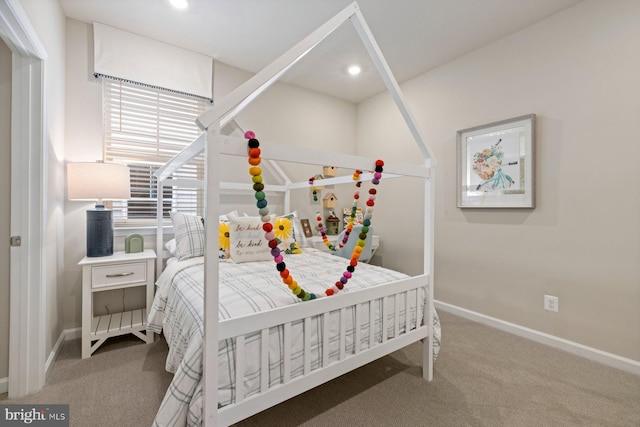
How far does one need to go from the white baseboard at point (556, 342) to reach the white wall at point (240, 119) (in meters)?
1.99

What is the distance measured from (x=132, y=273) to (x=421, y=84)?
3.38 metres

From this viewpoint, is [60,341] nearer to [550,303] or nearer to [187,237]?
[187,237]

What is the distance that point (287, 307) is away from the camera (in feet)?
3.98

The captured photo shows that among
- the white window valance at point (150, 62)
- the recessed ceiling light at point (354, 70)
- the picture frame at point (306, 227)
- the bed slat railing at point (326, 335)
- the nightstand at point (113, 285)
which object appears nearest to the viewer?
the bed slat railing at point (326, 335)

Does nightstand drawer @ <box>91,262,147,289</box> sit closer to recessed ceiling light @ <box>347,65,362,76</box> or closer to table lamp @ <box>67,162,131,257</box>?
table lamp @ <box>67,162,131,257</box>

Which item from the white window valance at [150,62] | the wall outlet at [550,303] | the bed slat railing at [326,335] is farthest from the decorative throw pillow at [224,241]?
the wall outlet at [550,303]

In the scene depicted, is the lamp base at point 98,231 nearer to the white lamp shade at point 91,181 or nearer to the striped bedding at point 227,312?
the white lamp shade at point 91,181

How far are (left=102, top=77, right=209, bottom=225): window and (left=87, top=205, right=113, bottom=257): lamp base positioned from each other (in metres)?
0.36

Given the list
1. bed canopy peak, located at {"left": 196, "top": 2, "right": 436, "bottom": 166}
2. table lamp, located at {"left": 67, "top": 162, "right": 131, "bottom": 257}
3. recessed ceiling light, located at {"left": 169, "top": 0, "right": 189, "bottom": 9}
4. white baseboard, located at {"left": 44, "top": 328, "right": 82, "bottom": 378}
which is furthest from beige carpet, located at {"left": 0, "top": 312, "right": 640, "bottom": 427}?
recessed ceiling light, located at {"left": 169, "top": 0, "right": 189, "bottom": 9}

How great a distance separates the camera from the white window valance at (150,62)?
92.4 inches

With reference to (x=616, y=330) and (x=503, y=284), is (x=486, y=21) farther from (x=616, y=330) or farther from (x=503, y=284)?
(x=616, y=330)

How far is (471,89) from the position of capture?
276 cm

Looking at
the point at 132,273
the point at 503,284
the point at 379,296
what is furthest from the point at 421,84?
the point at 132,273

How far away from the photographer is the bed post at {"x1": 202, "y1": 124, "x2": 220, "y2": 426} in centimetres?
99
